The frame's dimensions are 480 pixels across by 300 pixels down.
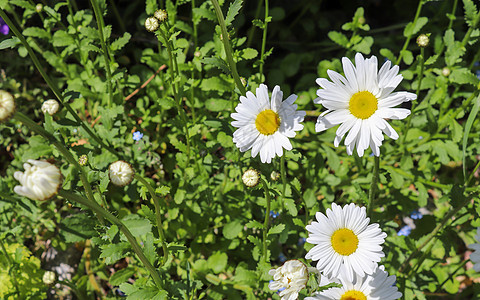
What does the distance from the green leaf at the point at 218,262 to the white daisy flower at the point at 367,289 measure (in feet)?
3.18

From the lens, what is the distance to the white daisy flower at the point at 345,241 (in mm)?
2116

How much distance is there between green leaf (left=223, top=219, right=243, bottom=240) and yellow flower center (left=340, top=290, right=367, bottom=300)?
36.4 inches

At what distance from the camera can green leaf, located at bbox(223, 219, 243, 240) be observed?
9.68 ft

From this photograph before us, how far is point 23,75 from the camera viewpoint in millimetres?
3912

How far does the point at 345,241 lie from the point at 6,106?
1.62 metres

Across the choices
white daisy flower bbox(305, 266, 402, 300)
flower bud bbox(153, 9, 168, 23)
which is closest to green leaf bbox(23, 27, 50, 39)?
flower bud bbox(153, 9, 168, 23)

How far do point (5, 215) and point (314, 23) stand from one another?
122 inches

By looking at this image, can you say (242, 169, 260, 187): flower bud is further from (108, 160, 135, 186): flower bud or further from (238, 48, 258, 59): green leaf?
(238, 48, 258, 59): green leaf

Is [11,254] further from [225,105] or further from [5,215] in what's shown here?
[225,105]

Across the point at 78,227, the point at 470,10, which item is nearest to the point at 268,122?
the point at 78,227

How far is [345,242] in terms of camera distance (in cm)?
220

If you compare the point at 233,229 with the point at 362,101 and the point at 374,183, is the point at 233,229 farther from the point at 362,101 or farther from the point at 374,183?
the point at 362,101


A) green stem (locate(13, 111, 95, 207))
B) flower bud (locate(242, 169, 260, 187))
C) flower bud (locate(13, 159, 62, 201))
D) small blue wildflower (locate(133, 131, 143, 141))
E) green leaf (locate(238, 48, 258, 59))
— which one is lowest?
flower bud (locate(242, 169, 260, 187))

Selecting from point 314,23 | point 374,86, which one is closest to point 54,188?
point 374,86
